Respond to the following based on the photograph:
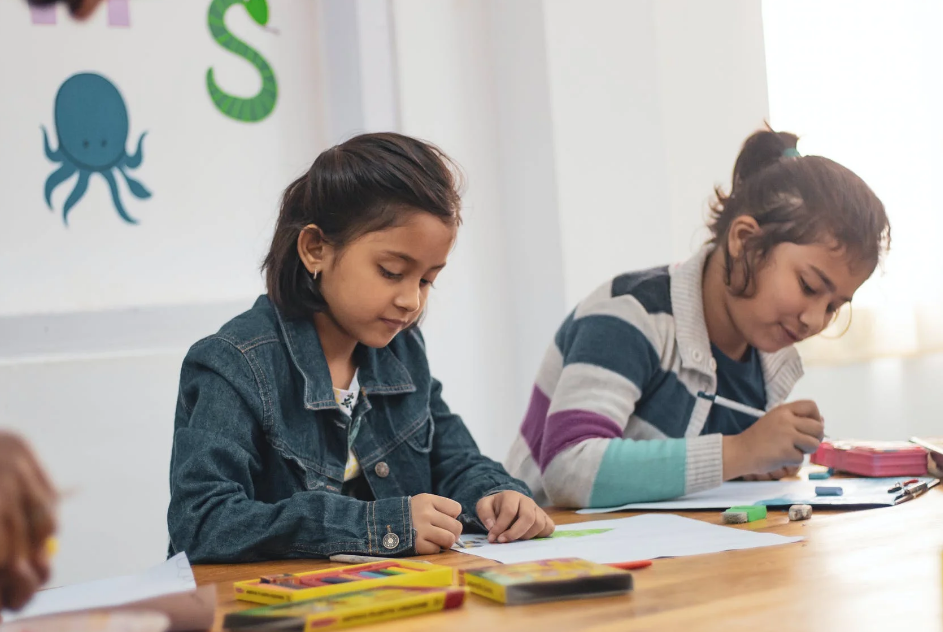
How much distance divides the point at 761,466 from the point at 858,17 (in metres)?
1.27

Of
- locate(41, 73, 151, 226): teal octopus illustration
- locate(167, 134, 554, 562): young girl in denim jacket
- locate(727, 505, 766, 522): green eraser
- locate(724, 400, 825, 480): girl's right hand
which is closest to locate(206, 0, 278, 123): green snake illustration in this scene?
locate(41, 73, 151, 226): teal octopus illustration

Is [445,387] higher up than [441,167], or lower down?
lower down

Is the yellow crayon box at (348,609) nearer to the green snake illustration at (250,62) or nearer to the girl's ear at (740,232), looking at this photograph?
the girl's ear at (740,232)

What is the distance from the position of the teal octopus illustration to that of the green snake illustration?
0.62ft

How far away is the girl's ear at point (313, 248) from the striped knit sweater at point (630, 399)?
14.0 inches

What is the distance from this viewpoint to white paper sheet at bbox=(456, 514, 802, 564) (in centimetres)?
81

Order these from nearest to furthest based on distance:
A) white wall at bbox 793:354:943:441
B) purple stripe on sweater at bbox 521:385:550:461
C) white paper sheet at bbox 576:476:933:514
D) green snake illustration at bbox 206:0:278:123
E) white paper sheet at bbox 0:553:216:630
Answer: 1. white paper sheet at bbox 0:553:216:630
2. white paper sheet at bbox 576:476:933:514
3. purple stripe on sweater at bbox 521:385:550:461
4. green snake illustration at bbox 206:0:278:123
5. white wall at bbox 793:354:943:441

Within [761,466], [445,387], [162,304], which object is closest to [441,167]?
[761,466]

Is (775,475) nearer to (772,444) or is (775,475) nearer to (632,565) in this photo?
(772,444)

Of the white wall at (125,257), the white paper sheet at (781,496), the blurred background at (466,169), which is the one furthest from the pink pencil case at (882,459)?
the white wall at (125,257)

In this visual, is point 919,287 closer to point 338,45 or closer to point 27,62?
point 338,45

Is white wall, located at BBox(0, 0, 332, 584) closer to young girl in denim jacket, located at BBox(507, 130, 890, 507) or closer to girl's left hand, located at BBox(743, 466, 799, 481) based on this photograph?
young girl in denim jacket, located at BBox(507, 130, 890, 507)

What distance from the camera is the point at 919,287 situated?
2008 mm

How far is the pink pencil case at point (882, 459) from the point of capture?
4.17 feet
